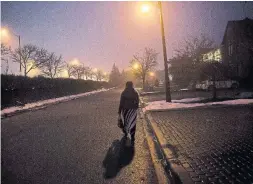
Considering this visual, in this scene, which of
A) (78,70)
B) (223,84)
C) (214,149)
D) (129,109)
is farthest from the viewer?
(78,70)

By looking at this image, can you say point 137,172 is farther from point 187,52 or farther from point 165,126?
point 187,52

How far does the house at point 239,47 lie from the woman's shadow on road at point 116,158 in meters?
9.69

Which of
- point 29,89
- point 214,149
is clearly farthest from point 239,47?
point 29,89

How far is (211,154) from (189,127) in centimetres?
333

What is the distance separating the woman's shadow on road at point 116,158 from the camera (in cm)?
498

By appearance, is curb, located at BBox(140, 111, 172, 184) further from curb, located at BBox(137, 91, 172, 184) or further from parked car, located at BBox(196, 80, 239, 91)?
parked car, located at BBox(196, 80, 239, 91)

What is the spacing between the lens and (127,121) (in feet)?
25.5

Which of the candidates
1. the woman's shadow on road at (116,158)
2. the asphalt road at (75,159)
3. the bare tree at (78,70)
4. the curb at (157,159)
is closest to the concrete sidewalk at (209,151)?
the curb at (157,159)

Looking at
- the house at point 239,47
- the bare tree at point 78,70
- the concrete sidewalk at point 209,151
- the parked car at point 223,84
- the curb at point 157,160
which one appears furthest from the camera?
the bare tree at point 78,70

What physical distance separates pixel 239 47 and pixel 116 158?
1296cm

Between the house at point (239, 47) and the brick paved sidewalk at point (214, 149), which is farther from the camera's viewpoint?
→ the house at point (239, 47)

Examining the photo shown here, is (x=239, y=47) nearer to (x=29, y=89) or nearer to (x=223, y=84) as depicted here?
(x=223, y=84)

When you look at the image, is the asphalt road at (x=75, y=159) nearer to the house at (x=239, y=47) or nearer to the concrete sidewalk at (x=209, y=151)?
the concrete sidewalk at (x=209, y=151)

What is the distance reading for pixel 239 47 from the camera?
15.8m
